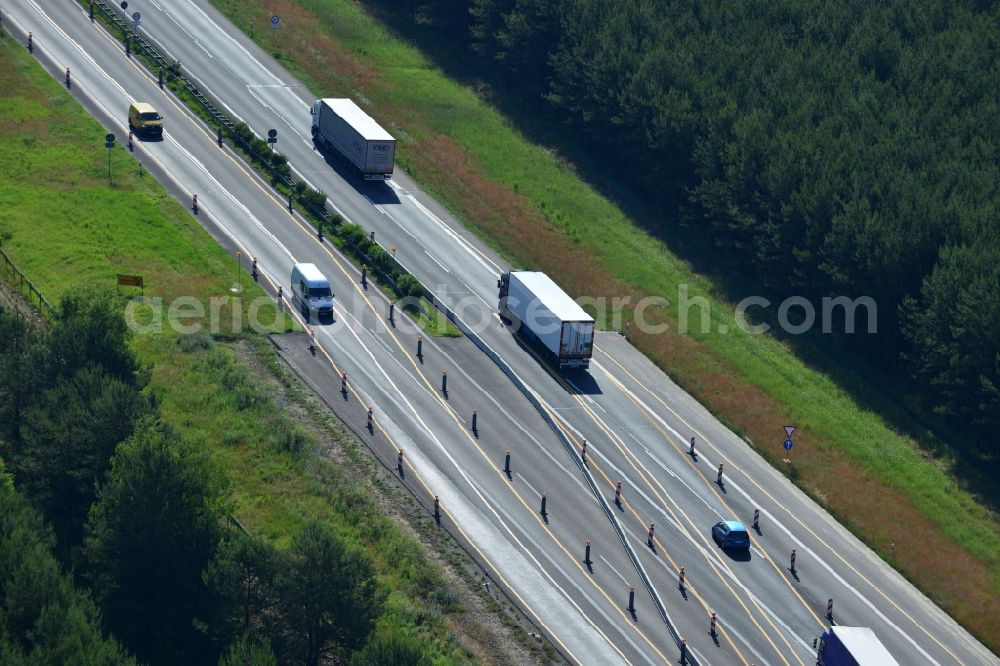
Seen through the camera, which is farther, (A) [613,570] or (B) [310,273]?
(B) [310,273]

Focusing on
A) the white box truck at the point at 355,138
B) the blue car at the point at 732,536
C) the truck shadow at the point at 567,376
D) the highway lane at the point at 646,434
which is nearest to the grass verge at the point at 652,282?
the highway lane at the point at 646,434

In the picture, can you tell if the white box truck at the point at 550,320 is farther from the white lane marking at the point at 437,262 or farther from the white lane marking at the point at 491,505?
the white lane marking at the point at 491,505

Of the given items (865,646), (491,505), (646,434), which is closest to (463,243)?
(646,434)

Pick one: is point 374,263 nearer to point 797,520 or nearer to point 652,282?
point 652,282

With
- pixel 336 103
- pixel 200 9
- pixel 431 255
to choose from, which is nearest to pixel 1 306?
pixel 431 255

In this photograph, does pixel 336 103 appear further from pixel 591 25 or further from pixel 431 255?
pixel 591 25

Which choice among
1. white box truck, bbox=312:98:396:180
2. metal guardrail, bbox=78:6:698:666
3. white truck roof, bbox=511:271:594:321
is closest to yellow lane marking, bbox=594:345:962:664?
white truck roof, bbox=511:271:594:321
